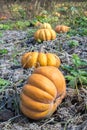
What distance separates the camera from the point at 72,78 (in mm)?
3535

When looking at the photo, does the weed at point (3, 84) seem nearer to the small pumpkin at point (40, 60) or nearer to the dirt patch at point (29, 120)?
the dirt patch at point (29, 120)

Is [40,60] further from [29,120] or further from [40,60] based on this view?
[29,120]

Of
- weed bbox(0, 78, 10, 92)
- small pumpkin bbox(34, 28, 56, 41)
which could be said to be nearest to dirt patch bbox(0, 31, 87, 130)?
weed bbox(0, 78, 10, 92)

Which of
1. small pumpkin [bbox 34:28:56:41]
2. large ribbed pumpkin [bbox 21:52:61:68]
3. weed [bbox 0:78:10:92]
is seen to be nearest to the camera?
weed [bbox 0:78:10:92]

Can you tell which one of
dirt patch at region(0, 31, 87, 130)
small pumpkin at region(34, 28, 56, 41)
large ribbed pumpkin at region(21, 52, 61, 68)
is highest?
large ribbed pumpkin at region(21, 52, 61, 68)

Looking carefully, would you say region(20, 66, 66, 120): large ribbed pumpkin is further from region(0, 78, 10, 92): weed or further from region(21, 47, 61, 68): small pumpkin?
region(21, 47, 61, 68): small pumpkin

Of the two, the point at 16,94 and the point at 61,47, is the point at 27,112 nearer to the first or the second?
the point at 16,94

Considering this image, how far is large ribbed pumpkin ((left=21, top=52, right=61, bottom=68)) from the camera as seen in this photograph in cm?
444

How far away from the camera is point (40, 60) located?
446 centimetres

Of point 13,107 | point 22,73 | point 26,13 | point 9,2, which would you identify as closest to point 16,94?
point 13,107

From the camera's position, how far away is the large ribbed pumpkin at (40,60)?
4.44 m

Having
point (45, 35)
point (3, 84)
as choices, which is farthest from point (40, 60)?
point (45, 35)

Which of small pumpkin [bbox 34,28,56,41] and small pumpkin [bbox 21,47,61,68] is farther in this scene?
small pumpkin [bbox 34,28,56,41]

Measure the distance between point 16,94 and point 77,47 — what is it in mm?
2597
